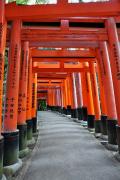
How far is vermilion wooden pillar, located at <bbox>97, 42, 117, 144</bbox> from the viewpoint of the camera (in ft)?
26.5

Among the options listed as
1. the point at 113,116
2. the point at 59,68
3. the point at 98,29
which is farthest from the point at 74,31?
the point at 59,68

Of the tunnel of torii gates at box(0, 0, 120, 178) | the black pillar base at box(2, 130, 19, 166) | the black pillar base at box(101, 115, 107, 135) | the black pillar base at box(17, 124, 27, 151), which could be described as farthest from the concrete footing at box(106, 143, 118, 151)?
the black pillar base at box(2, 130, 19, 166)

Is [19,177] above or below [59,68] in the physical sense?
below

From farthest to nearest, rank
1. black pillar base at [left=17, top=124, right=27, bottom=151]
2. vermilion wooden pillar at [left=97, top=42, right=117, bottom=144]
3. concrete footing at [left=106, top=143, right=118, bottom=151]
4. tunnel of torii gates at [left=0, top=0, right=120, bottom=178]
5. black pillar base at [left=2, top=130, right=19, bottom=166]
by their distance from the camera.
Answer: vermilion wooden pillar at [left=97, top=42, right=117, bottom=144] → concrete footing at [left=106, top=143, right=118, bottom=151] → black pillar base at [left=17, top=124, right=27, bottom=151] → black pillar base at [left=2, top=130, right=19, bottom=166] → tunnel of torii gates at [left=0, top=0, right=120, bottom=178]

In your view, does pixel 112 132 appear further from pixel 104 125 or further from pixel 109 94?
pixel 104 125

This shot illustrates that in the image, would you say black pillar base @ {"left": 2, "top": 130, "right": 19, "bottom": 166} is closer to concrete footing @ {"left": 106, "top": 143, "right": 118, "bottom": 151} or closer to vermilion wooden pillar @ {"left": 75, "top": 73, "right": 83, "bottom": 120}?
concrete footing @ {"left": 106, "top": 143, "right": 118, "bottom": 151}

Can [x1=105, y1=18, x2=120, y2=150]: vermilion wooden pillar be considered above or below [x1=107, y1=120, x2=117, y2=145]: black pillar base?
above

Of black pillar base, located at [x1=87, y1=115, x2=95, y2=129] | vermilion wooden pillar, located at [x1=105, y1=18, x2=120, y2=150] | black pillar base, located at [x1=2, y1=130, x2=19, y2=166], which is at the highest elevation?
vermilion wooden pillar, located at [x1=105, y1=18, x2=120, y2=150]

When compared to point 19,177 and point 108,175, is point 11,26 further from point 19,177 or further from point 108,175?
point 108,175

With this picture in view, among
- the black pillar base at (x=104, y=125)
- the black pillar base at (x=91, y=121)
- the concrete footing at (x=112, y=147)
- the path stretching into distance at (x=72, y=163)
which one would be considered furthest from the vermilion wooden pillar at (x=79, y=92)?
the concrete footing at (x=112, y=147)

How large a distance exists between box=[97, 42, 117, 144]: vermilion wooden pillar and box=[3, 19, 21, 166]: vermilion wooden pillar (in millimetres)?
3675

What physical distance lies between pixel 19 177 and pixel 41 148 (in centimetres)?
317

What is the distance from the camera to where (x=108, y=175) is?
17.2 ft

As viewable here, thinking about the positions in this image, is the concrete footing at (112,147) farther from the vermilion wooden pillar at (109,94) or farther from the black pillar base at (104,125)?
the black pillar base at (104,125)
